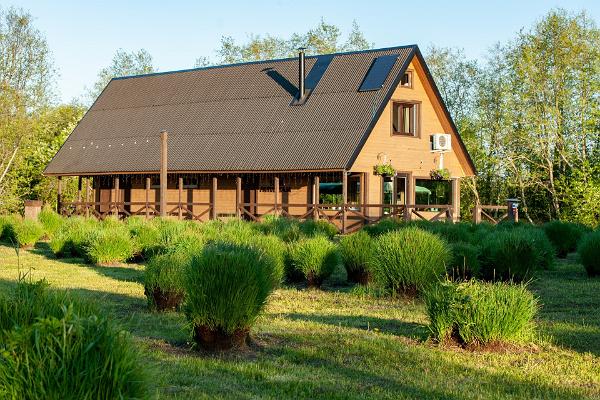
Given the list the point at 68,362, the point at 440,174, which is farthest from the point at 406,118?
the point at 68,362

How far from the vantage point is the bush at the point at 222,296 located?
7.43 m

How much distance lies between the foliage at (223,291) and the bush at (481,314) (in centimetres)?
183

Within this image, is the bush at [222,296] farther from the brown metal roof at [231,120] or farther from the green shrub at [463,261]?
the brown metal roof at [231,120]

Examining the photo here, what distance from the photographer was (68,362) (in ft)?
13.0

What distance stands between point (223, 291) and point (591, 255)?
907 cm

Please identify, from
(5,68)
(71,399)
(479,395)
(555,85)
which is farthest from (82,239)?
(555,85)

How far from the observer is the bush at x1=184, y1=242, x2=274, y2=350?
743cm

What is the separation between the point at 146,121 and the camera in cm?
3341

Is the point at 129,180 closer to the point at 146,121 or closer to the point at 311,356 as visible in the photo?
the point at 146,121

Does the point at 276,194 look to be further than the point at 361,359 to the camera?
Yes

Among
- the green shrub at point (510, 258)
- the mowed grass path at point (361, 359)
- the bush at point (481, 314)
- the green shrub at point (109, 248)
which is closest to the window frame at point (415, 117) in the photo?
the green shrub at point (109, 248)

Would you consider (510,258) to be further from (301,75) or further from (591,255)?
(301,75)

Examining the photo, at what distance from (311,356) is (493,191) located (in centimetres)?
3595

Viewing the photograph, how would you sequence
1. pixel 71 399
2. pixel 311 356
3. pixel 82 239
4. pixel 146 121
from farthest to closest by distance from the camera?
pixel 146 121 < pixel 82 239 < pixel 311 356 < pixel 71 399
